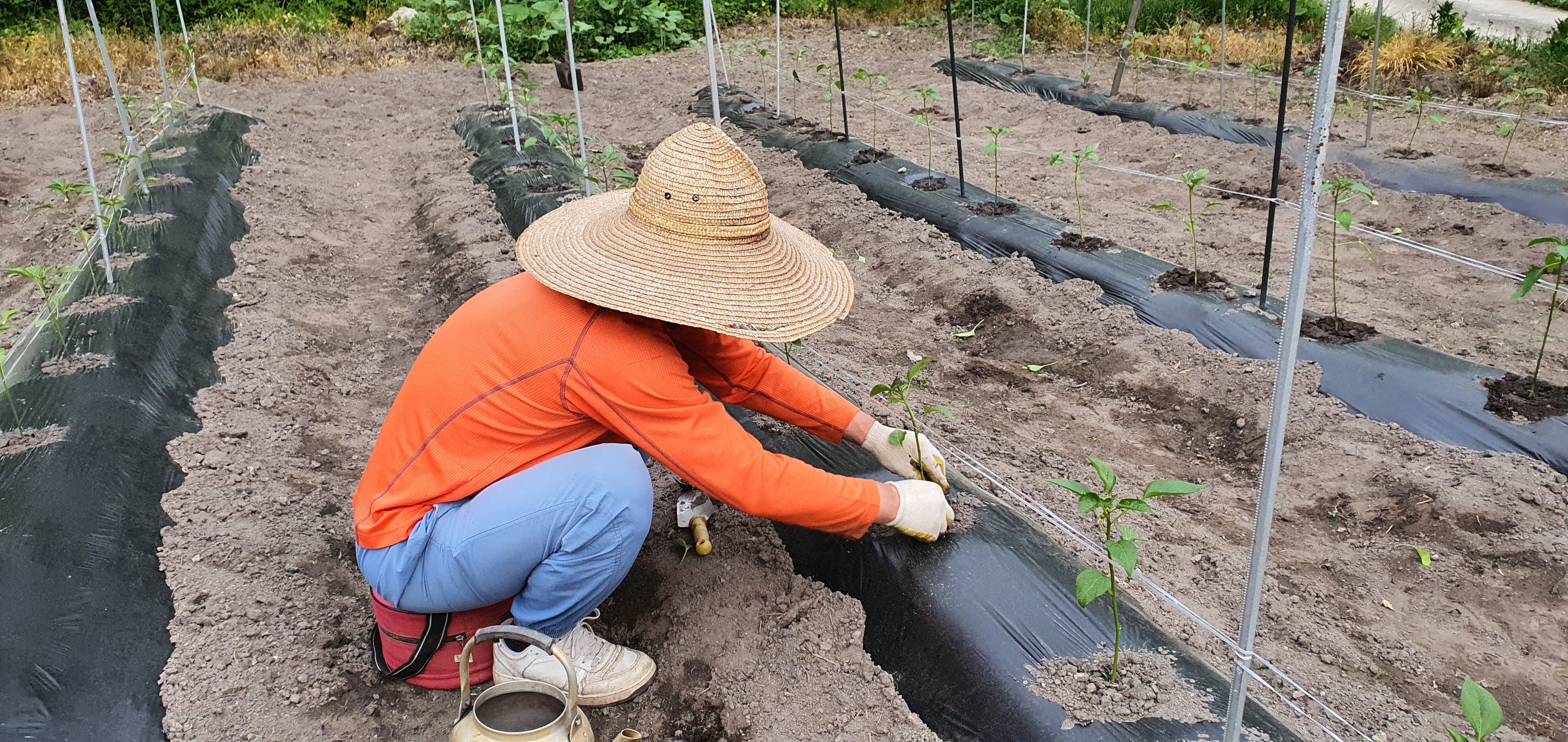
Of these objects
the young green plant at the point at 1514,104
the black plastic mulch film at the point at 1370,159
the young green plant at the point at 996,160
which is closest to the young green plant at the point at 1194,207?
the young green plant at the point at 996,160

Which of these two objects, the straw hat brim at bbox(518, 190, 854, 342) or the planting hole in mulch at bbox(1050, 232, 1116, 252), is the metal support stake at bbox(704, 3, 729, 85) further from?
the straw hat brim at bbox(518, 190, 854, 342)

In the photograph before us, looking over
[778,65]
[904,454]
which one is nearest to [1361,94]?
[778,65]

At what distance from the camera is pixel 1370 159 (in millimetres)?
5387

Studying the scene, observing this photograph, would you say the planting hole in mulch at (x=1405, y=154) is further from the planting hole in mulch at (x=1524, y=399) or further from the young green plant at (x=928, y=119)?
the planting hole in mulch at (x=1524, y=399)

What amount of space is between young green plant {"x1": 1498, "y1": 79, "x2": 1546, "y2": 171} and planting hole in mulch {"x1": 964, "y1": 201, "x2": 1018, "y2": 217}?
8.98ft

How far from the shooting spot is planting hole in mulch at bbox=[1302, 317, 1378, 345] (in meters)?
3.01

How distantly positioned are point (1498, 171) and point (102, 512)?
6218 millimetres

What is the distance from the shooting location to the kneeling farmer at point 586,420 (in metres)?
1.52

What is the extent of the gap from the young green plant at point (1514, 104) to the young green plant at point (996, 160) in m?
2.24

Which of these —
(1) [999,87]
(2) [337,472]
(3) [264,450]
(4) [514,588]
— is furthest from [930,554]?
(1) [999,87]

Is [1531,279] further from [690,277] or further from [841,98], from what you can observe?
[841,98]

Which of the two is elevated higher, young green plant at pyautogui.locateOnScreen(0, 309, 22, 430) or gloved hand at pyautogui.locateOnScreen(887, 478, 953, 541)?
young green plant at pyautogui.locateOnScreen(0, 309, 22, 430)

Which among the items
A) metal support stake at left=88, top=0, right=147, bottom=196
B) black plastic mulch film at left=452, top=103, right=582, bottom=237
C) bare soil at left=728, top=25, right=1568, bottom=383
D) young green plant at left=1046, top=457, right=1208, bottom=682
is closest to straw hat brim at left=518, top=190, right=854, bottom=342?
young green plant at left=1046, top=457, right=1208, bottom=682

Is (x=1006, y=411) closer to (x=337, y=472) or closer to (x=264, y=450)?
Result: (x=337, y=472)
